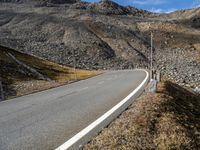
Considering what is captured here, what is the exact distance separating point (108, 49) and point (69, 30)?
16911mm

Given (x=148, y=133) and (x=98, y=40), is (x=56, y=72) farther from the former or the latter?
(x=148, y=133)

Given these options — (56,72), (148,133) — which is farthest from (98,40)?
(148,133)

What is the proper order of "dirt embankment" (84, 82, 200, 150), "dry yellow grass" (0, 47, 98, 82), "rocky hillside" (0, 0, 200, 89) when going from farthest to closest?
"rocky hillside" (0, 0, 200, 89), "dry yellow grass" (0, 47, 98, 82), "dirt embankment" (84, 82, 200, 150)

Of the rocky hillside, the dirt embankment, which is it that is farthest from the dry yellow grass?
the dirt embankment

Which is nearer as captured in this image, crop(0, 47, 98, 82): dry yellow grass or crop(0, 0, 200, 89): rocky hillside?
crop(0, 47, 98, 82): dry yellow grass

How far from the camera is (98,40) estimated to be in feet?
338

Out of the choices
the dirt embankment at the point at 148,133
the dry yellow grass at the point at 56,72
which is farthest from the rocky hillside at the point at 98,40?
the dirt embankment at the point at 148,133

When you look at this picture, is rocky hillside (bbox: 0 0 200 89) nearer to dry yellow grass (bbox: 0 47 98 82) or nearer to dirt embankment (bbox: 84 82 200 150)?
dry yellow grass (bbox: 0 47 98 82)

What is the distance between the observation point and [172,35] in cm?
12369

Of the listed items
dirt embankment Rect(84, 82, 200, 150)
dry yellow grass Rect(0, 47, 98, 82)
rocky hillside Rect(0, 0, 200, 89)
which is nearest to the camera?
dirt embankment Rect(84, 82, 200, 150)

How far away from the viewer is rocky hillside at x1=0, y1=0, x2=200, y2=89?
89000 mm

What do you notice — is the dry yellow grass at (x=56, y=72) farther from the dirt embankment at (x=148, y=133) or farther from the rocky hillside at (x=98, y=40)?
the dirt embankment at (x=148, y=133)

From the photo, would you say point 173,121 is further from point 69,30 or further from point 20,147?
point 69,30

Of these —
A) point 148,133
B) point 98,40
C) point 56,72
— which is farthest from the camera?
point 98,40
